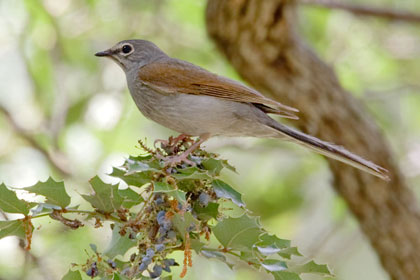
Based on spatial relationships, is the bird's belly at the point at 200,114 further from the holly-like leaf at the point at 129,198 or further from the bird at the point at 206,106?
the holly-like leaf at the point at 129,198

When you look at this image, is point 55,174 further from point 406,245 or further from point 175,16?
point 406,245

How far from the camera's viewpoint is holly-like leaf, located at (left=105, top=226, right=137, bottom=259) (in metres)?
2.88

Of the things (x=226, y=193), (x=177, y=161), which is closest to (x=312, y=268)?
(x=226, y=193)

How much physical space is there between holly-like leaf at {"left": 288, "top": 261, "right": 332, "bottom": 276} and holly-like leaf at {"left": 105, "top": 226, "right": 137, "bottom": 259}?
73 centimetres

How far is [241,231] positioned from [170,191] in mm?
401

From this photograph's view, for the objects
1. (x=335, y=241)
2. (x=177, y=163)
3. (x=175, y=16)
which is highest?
(x=177, y=163)

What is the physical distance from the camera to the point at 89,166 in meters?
7.68

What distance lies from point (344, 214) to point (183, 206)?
551 centimetres

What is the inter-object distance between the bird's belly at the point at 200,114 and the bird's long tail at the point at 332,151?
0.66 feet

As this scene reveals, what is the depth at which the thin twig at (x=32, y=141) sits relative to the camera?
6914 millimetres

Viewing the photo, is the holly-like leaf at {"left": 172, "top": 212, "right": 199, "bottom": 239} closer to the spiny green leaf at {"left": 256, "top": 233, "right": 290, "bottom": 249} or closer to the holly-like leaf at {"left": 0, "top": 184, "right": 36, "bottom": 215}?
the spiny green leaf at {"left": 256, "top": 233, "right": 290, "bottom": 249}

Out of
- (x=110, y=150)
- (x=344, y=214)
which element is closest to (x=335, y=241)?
(x=344, y=214)

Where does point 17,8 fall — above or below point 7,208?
below

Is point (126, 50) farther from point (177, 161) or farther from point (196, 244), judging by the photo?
point (196, 244)
